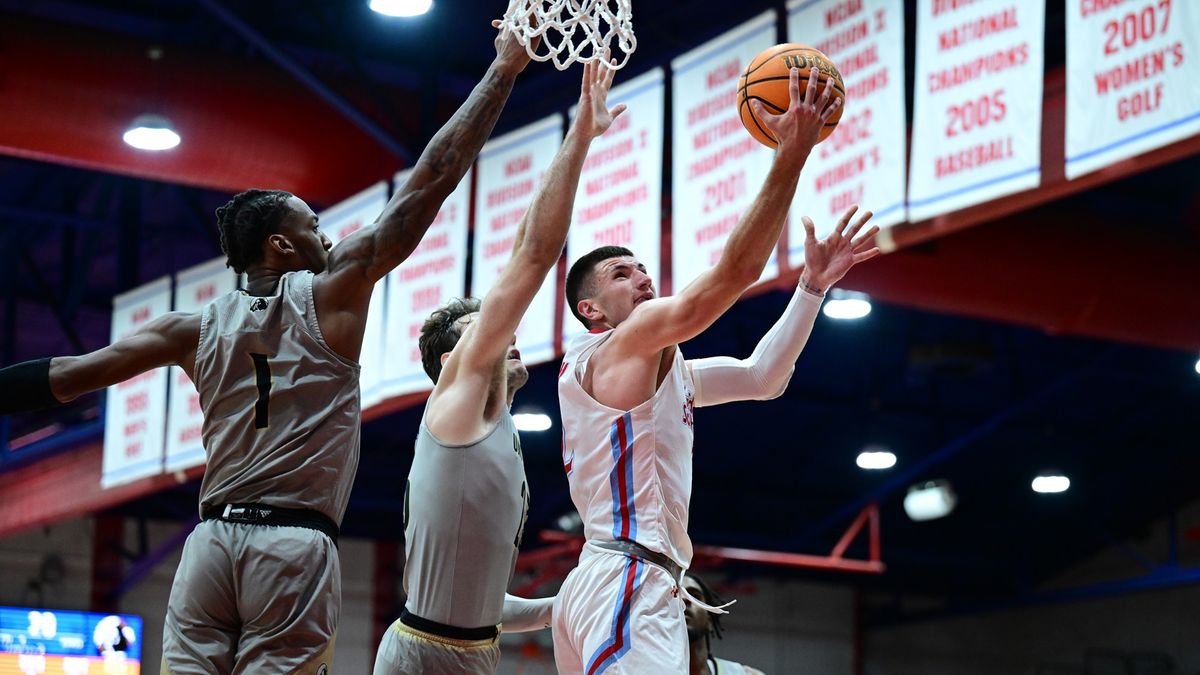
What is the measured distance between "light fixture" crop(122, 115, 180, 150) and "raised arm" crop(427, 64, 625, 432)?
8.39 meters

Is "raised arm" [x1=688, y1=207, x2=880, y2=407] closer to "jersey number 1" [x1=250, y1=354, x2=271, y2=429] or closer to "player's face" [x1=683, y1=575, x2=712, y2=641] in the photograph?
"jersey number 1" [x1=250, y1=354, x2=271, y2=429]

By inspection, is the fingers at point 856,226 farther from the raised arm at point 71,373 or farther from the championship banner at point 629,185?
the championship banner at point 629,185

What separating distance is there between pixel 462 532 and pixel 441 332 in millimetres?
867

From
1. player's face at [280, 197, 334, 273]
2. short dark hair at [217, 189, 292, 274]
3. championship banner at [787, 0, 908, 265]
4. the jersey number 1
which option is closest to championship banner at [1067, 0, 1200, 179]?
championship banner at [787, 0, 908, 265]

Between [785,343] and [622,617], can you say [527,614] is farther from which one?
[785,343]

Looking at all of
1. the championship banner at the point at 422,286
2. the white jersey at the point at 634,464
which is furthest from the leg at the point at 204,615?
→ the championship banner at the point at 422,286

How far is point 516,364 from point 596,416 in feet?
1.93

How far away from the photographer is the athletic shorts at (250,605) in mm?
4637

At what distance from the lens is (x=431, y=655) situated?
5.46 m

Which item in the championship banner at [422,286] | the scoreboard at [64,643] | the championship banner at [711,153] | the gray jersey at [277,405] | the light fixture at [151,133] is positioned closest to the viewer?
the gray jersey at [277,405]

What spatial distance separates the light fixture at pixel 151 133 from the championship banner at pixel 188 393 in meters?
1.72

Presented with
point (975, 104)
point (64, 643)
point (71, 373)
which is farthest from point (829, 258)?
point (64, 643)

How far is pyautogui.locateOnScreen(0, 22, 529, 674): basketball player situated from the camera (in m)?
4.68

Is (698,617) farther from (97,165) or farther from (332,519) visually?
(97,165)
